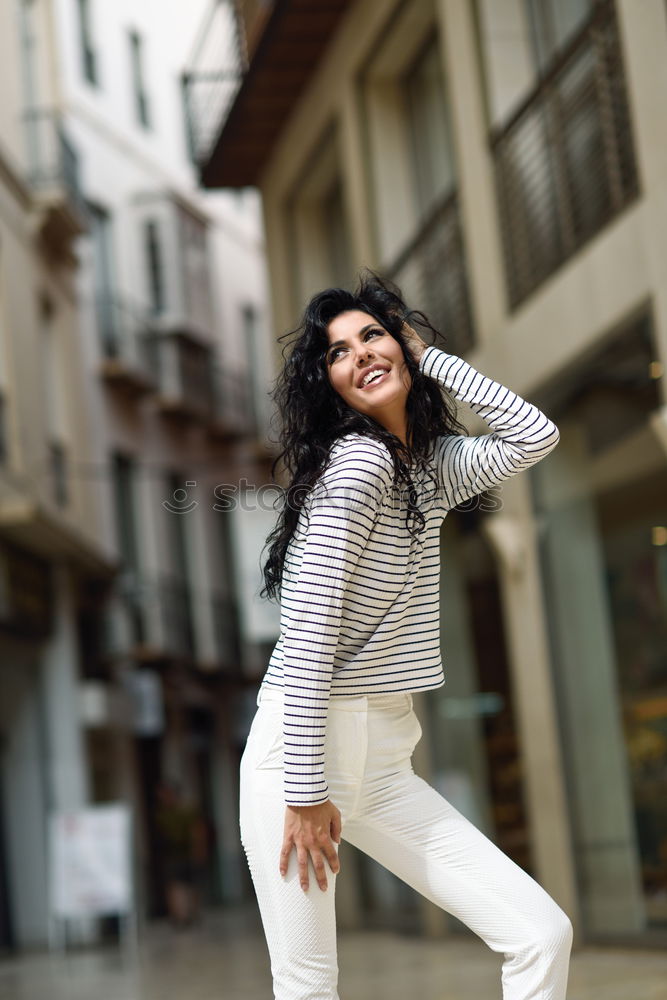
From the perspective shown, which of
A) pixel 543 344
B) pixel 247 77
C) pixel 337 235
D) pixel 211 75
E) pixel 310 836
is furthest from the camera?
pixel 211 75

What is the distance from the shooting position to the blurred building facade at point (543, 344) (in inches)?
360

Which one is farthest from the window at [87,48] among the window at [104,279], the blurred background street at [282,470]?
the window at [104,279]

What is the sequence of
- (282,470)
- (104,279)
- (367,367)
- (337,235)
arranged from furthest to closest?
(104,279) < (337,235) < (282,470) < (367,367)

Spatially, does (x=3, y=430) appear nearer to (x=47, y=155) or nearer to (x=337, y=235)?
(x=337, y=235)

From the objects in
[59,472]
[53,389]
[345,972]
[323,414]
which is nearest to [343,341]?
[323,414]

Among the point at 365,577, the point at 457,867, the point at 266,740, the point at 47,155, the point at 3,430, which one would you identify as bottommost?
the point at 457,867

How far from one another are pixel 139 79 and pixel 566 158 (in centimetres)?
2065

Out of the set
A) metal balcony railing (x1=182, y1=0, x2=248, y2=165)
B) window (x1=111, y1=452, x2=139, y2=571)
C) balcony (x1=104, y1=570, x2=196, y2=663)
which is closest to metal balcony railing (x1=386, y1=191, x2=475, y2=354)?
metal balcony railing (x1=182, y1=0, x2=248, y2=165)

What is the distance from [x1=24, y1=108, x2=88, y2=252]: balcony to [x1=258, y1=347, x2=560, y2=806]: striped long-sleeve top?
59.1 feet

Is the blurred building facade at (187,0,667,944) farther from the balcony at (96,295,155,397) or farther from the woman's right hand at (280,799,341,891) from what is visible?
the balcony at (96,295,155,397)

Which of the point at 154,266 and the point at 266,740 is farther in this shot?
the point at 154,266

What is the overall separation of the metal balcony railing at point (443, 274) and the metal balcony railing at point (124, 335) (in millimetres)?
12478

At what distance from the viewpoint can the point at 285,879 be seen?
9.25 feet

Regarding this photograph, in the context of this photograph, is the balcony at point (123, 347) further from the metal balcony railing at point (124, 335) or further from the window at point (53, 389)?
the window at point (53, 389)
